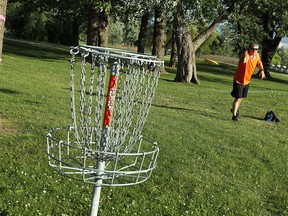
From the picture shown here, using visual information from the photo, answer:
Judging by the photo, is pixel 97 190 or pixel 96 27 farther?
pixel 96 27

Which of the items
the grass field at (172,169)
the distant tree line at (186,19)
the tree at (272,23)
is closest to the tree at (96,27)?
the distant tree line at (186,19)

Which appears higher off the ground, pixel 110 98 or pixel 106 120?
pixel 110 98

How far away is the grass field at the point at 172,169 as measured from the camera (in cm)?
514

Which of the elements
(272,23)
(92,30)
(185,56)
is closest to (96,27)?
(92,30)

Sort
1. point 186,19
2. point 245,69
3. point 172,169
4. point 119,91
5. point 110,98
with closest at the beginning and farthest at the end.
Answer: point 110,98 < point 119,91 < point 172,169 < point 245,69 < point 186,19

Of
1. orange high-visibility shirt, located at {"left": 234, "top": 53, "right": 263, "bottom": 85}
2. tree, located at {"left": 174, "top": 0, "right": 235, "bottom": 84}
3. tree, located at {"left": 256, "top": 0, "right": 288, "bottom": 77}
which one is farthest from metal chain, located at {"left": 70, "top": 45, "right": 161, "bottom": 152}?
tree, located at {"left": 256, "top": 0, "right": 288, "bottom": 77}

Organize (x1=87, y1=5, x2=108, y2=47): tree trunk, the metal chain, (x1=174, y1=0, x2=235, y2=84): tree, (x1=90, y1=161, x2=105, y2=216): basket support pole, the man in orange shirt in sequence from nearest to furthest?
1. the metal chain
2. (x1=90, y1=161, x2=105, y2=216): basket support pole
3. the man in orange shirt
4. (x1=174, y1=0, x2=235, y2=84): tree
5. (x1=87, y1=5, x2=108, y2=47): tree trunk

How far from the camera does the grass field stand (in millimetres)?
5137

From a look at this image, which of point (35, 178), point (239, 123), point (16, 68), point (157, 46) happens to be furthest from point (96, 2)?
point (157, 46)

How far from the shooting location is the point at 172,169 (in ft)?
21.2

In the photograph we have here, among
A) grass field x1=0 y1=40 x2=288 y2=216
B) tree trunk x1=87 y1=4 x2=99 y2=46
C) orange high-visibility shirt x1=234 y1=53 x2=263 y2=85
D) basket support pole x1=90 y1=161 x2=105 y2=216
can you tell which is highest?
tree trunk x1=87 y1=4 x2=99 y2=46

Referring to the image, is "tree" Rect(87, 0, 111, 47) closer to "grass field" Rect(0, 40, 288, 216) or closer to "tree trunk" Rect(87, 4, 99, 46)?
"tree trunk" Rect(87, 4, 99, 46)

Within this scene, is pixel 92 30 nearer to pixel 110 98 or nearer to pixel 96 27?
pixel 96 27

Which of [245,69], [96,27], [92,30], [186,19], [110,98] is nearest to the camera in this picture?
[110,98]
